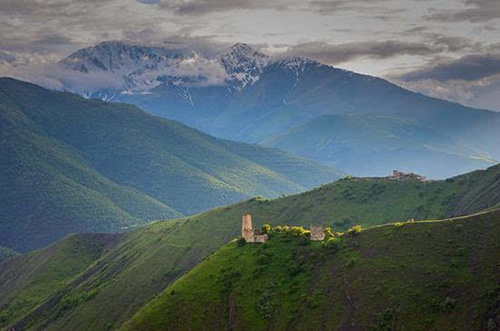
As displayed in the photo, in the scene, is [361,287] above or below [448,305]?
below

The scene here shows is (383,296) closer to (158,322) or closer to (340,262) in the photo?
(340,262)

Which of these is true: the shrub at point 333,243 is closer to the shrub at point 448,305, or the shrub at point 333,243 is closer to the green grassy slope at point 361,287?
the green grassy slope at point 361,287

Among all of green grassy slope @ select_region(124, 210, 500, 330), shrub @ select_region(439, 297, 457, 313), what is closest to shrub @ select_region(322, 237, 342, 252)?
green grassy slope @ select_region(124, 210, 500, 330)

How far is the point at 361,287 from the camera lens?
16950 centimetres

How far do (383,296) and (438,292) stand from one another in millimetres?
12891

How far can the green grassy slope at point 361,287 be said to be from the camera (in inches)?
6004

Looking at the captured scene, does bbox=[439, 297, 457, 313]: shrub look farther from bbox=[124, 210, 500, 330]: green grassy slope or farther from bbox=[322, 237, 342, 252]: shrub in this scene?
bbox=[322, 237, 342, 252]: shrub

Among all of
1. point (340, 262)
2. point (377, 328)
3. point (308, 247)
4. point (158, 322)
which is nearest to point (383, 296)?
point (377, 328)

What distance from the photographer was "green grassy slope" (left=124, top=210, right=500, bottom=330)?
6004 inches

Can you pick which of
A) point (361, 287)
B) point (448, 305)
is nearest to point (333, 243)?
point (361, 287)

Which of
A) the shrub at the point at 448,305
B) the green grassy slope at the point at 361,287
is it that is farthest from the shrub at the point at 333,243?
the shrub at the point at 448,305

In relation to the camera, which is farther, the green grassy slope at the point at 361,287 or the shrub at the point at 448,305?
the green grassy slope at the point at 361,287

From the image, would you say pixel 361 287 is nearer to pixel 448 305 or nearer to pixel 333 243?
pixel 448 305

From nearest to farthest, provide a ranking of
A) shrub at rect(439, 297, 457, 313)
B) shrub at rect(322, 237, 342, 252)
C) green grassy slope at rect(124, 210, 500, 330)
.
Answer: shrub at rect(439, 297, 457, 313) → green grassy slope at rect(124, 210, 500, 330) → shrub at rect(322, 237, 342, 252)
